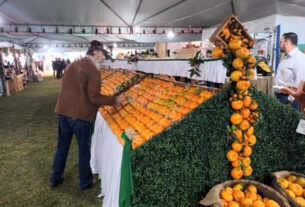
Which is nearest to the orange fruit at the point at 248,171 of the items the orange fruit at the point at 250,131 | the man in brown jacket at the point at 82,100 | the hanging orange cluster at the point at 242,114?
the hanging orange cluster at the point at 242,114

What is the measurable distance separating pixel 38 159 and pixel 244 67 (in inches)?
143

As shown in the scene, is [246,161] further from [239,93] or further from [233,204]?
[239,93]

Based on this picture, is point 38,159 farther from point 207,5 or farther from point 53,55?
point 53,55

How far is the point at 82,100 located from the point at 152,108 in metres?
0.83

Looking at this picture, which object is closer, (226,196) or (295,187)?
(226,196)

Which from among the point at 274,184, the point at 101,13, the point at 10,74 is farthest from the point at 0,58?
the point at 274,184

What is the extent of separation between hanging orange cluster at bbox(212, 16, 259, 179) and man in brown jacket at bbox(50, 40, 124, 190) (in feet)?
4.26

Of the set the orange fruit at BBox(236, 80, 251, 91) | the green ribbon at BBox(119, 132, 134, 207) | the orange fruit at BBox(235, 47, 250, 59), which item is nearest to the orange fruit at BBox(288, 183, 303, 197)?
the orange fruit at BBox(236, 80, 251, 91)

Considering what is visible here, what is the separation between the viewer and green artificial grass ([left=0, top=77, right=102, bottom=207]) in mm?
2590

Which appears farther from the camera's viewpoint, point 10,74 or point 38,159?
point 10,74

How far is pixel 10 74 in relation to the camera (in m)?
11.3

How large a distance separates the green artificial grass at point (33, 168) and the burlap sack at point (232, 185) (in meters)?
1.37

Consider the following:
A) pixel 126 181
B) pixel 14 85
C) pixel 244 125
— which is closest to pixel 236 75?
pixel 244 125

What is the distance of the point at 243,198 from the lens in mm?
1754
